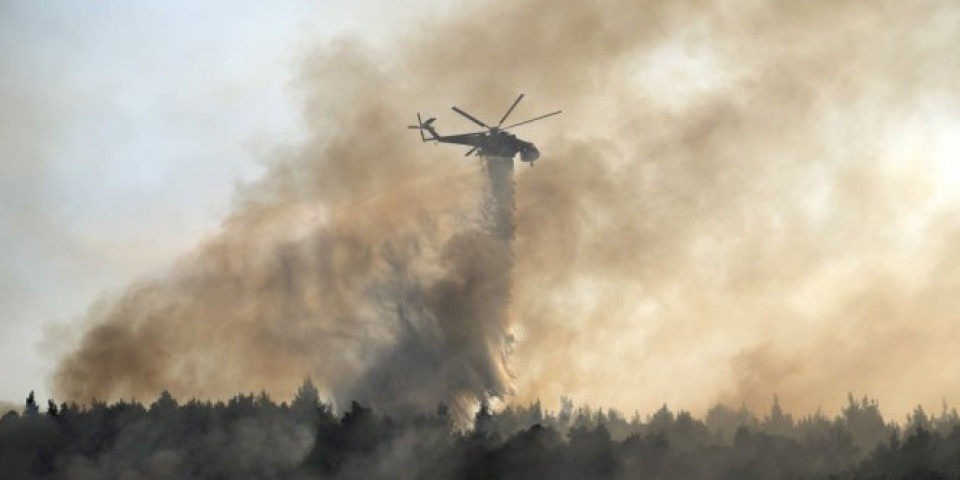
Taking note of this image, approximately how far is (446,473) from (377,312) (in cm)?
2740

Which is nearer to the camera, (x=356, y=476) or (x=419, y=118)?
(x=419, y=118)

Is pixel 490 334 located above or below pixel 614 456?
above

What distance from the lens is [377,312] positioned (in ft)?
583

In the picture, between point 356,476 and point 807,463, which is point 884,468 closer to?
point 807,463

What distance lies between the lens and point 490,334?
172 m

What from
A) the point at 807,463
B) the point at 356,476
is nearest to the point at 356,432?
the point at 356,476

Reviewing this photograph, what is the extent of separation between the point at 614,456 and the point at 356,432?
118 ft

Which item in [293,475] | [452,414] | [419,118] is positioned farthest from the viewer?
[293,475]

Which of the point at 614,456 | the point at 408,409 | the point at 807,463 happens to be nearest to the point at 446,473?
the point at 408,409

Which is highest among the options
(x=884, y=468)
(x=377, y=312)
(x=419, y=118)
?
(x=419, y=118)

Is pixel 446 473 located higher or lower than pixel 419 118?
lower

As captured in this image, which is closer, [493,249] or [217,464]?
[493,249]

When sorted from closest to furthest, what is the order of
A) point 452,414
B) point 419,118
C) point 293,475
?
point 419,118, point 452,414, point 293,475

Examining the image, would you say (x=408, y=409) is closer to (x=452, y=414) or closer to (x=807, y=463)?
(x=452, y=414)
